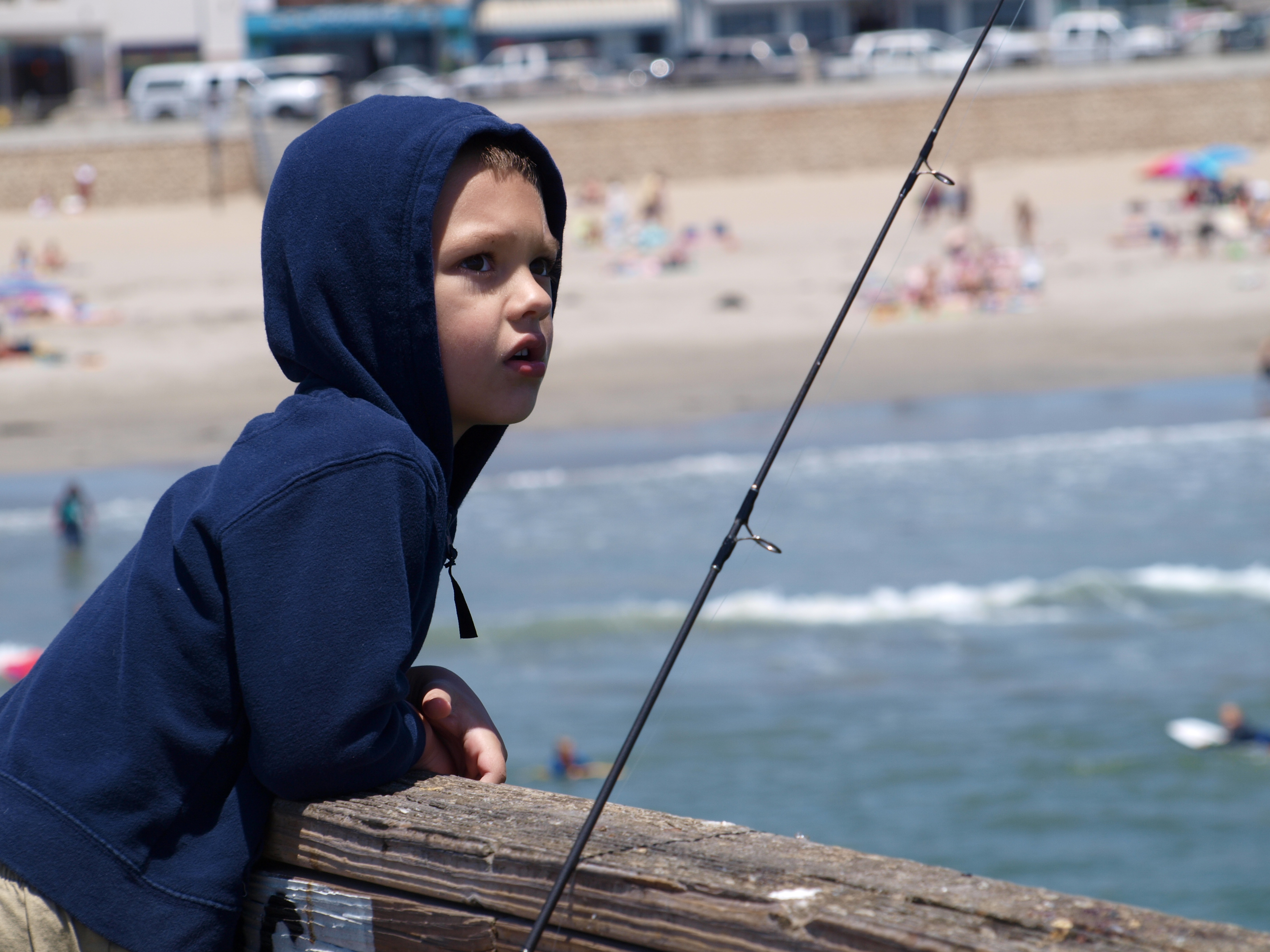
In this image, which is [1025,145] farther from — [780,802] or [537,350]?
[537,350]

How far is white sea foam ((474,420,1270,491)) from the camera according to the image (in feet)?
62.5

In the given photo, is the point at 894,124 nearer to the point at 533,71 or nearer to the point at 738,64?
the point at 738,64

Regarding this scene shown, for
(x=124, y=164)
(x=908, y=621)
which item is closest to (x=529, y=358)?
(x=908, y=621)

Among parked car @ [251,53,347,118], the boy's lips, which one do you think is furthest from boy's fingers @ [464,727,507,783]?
parked car @ [251,53,347,118]

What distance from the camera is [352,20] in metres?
50.2

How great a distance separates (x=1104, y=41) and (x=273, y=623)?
42.8 meters

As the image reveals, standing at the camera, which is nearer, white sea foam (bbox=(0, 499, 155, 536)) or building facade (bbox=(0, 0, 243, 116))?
white sea foam (bbox=(0, 499, 155, 536))

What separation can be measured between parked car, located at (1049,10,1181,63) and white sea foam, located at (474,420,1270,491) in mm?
20198

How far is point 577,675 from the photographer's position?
39.7ft

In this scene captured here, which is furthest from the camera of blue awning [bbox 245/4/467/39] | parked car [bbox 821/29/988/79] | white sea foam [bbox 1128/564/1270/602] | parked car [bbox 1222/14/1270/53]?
blue awning [bbox 245/4/467/39]

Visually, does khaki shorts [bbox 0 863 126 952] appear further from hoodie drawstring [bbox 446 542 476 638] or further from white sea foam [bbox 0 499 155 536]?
white sea foam [bbox 0 499 155 536]

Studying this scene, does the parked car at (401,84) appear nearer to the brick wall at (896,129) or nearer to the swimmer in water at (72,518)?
the brick wall at (896,129)

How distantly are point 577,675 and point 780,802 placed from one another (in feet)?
9.70

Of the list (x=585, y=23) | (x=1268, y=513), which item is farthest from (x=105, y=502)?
(x=585, y=23)
